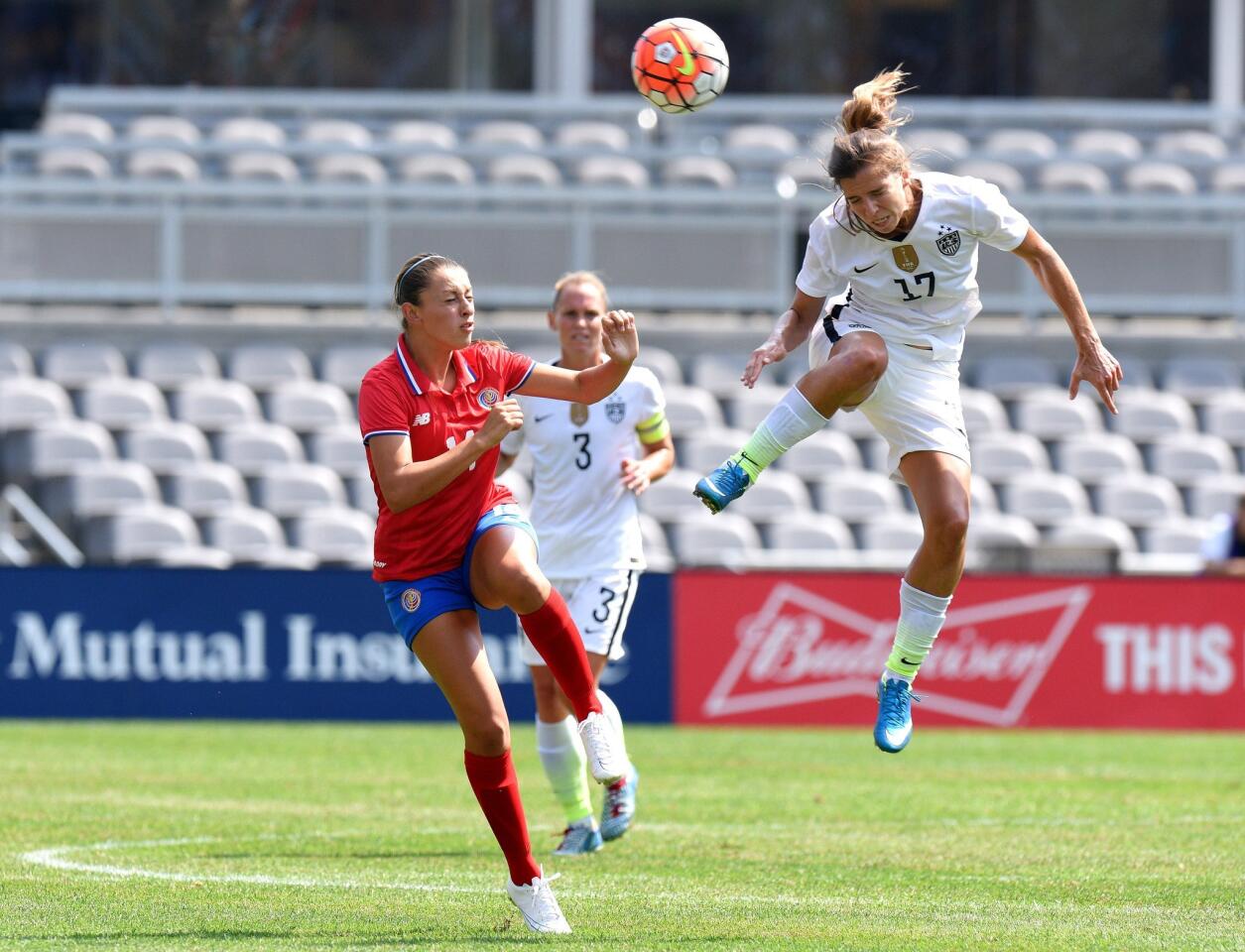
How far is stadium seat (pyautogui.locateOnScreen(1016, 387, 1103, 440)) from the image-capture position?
62.5ft

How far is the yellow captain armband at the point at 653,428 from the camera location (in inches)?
359

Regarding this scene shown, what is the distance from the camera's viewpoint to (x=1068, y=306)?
7.35 m

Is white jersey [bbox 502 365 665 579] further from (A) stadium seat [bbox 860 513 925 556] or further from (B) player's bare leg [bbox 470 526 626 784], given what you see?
(A) stadium seat [bbox 860 513 925 556]

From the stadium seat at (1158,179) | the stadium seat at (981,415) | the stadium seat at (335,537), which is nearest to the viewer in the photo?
the stadium seat at (335,537)

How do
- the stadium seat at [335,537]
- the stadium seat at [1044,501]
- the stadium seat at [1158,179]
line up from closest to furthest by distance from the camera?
1. the stadium seat at [335,537]
2. the stadium seat at [1044,501]
3. the stadium seat at [1158,179]

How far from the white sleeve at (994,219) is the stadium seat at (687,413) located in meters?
10.5

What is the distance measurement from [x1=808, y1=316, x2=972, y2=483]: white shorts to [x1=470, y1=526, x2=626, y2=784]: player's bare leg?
1.45 m

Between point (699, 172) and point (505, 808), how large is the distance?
Result: 15.1 m

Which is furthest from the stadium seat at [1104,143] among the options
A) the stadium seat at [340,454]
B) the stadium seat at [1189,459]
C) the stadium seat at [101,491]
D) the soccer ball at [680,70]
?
the soccer ball at [680,70]

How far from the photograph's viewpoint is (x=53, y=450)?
17.1 m

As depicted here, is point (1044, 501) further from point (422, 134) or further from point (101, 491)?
point (422, 134)

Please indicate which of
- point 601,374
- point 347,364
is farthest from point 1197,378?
point 601,374

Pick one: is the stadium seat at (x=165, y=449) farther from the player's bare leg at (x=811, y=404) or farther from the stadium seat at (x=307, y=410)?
the player's bare leg at (x=811, y=404)

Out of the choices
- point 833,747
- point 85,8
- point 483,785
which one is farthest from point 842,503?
point 85,8
